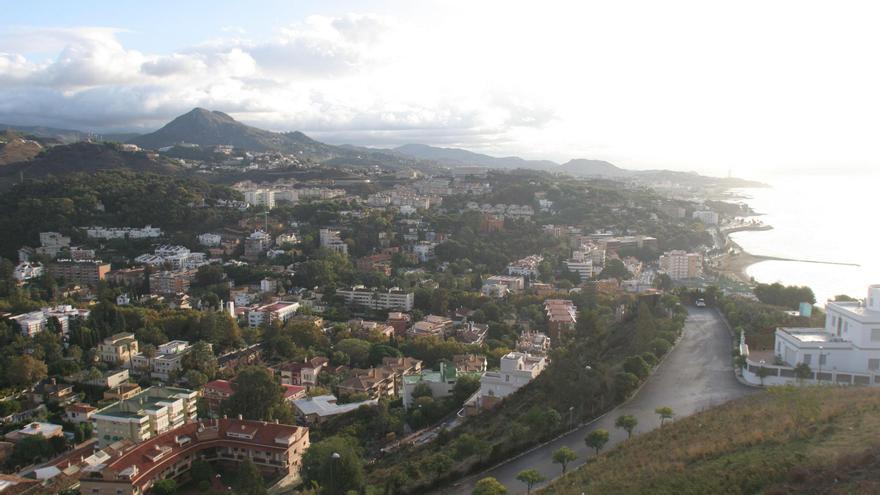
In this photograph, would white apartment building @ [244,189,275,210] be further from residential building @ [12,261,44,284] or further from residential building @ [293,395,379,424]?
residential building @ [293,395,379,424]

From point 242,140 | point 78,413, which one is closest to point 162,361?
→ point 78,413

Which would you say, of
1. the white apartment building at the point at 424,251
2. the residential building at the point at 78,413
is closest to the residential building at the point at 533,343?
the residential building at the point at 78,413

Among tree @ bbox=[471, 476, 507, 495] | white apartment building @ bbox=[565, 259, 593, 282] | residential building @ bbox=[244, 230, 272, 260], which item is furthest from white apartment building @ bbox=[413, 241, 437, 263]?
tree @ bbox=[471, 476, 507, 495]

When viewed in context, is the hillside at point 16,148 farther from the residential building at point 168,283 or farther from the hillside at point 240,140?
the residential building at point 168,283

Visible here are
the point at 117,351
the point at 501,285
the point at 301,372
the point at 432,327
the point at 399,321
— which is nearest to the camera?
the point at 301,372

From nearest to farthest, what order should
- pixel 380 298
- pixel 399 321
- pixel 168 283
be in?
pixel 399 321
pixel 380 298
pixel 168 283

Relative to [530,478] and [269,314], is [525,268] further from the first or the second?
[530,478]
